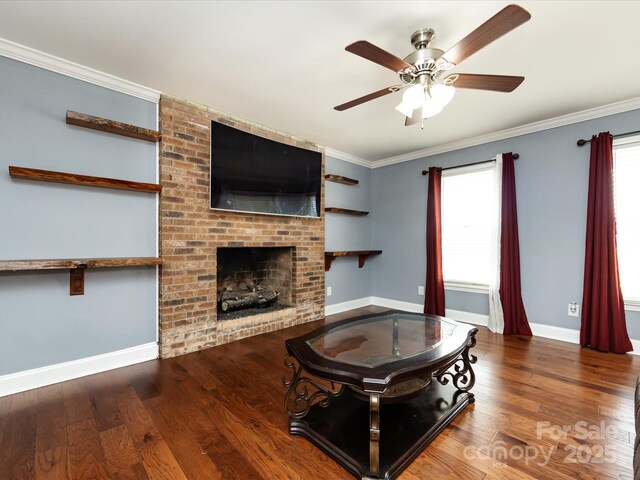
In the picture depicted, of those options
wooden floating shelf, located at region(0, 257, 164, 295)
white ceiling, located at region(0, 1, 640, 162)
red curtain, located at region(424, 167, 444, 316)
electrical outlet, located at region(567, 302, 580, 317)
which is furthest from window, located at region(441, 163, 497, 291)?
wooden floating shelf, located at region(0, 257, 164, 295)

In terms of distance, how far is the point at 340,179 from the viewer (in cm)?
413

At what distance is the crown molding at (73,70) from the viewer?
1.92 metres

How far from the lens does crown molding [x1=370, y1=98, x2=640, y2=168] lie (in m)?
2.74

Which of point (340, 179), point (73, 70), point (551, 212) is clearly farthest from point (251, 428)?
point (551, 212)

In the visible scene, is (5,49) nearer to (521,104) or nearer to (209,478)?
(209,478)

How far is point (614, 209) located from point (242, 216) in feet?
11.7

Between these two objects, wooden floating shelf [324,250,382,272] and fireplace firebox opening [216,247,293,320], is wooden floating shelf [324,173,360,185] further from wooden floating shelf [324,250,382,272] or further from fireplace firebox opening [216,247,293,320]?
fireplace firebox opening [216,247,293,320]

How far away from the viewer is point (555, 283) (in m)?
3.11

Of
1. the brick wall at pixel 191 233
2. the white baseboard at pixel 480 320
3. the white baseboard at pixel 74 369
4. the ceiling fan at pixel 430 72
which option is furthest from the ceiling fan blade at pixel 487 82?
the white baseboard at pixel 74 369

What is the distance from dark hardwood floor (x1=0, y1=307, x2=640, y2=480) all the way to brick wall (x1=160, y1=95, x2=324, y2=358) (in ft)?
1.41

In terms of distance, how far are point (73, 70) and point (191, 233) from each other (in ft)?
4.70

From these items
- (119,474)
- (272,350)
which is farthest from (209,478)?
(272,350)

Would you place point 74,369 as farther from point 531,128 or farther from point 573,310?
point 531,128

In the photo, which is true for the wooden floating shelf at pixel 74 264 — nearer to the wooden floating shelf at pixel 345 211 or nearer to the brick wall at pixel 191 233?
the brick wall at pixel 191 233
